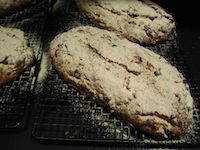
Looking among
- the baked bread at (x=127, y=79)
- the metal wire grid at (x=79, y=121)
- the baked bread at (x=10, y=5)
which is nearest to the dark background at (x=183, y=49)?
the metal wire grid at (x=79, y=121)

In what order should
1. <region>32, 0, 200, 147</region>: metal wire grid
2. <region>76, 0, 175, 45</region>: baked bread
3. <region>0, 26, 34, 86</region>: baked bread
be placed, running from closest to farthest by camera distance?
1. <region>32, 0, 200, 147</region>: metal wire grid
2. <region>0, 26, 34, 86</region>: baked bread
3. <region>76, 0, 175, 45</region>: baked bread

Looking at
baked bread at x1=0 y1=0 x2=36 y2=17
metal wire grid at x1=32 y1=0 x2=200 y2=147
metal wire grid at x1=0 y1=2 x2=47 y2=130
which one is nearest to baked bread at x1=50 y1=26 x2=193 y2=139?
metal wire grid at x1=32 y1=0 x2=200 y2=147

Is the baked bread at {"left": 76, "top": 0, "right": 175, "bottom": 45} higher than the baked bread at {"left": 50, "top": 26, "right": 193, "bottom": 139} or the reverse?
higher

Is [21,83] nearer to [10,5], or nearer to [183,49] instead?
[10,5]

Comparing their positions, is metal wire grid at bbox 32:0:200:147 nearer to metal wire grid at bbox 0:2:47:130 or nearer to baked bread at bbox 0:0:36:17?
metal wire grid at bbox 0:2:47:130

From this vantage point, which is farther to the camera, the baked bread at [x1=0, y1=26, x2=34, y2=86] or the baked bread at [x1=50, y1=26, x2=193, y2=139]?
the baked bread at [x1=0, y1=26, x2=34, y2=86]

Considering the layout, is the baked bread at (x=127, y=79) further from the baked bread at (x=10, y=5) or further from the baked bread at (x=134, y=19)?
the baked bread at (x=10, y=5)
